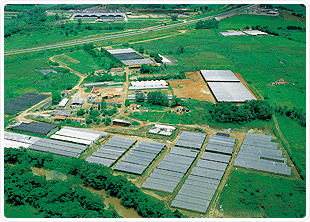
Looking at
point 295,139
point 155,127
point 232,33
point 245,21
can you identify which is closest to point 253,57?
point 232,33

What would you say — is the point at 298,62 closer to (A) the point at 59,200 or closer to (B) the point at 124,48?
(B) the point at 124,48

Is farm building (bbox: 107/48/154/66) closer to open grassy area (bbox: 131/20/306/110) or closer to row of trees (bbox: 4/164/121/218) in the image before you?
open grassy area (bbox: 131/20/306/110)

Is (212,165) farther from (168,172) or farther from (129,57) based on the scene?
(129,57)

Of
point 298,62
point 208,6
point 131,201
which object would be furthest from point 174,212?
point 208,6

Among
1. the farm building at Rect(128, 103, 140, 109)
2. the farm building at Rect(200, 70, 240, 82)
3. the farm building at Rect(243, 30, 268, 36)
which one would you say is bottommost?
the farm building at Rect(128, 103, 140, 109)

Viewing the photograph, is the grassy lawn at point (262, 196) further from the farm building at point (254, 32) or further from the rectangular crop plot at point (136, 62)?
the farm building at point (254, 32)

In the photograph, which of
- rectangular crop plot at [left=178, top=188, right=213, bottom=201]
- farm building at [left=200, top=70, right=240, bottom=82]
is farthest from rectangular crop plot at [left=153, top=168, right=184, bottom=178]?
farm building at [left=200, top=70, right=240, bottom=82]

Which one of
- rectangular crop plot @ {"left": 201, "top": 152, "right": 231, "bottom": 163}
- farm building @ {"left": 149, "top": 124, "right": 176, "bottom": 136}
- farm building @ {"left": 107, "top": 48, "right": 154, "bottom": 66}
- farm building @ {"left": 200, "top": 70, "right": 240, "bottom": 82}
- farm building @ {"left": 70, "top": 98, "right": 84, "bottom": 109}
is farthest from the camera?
farm building @ {"left": 107, "top": 48, "right": 154, "bottom": 66}

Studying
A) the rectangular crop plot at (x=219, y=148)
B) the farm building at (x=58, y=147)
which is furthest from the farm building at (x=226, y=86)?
the farm building at (x=58, y=147)
